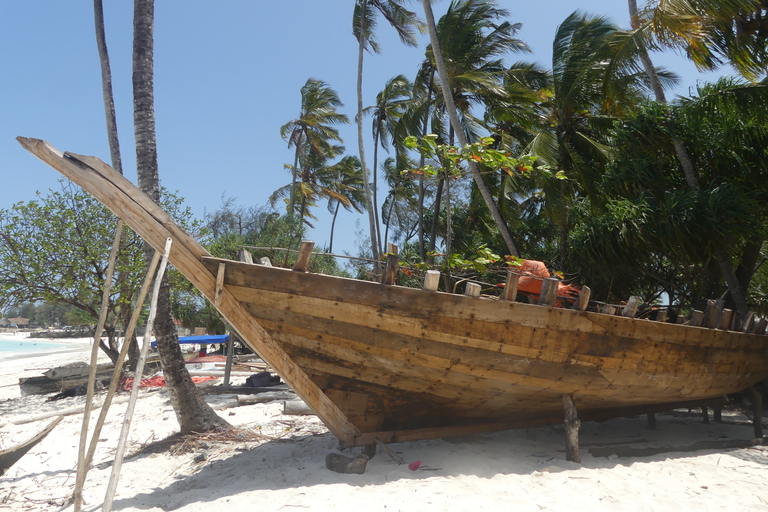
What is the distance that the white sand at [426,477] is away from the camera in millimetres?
3311

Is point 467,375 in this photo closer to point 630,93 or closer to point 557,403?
point 557,403

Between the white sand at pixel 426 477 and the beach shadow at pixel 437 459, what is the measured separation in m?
0.01

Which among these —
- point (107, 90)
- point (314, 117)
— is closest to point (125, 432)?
point (107, 90)

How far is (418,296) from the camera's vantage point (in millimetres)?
3609

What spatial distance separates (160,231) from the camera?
3.24 m

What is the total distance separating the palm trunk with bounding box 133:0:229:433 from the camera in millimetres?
5461

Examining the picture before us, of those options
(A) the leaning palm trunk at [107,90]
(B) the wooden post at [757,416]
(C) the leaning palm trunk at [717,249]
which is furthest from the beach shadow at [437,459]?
(A) the leaning palm trunk at [107,90]

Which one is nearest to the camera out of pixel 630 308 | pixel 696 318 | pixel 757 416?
pixel 630 308

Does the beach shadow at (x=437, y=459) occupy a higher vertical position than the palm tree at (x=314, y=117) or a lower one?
lower

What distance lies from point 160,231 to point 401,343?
75.8 inches

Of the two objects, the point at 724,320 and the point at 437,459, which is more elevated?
the point at 724,320

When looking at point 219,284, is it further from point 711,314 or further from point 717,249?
point 717,249

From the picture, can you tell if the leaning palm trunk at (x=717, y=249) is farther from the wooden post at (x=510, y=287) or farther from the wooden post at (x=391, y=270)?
the wooden post at (x=391, y=270)

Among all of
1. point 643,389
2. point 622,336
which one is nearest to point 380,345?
point 622,336
